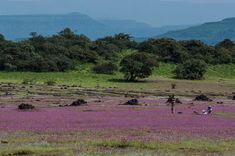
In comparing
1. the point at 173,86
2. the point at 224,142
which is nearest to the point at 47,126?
the point at 224,142

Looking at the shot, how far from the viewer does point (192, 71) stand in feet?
381

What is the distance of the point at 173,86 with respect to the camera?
96.4m

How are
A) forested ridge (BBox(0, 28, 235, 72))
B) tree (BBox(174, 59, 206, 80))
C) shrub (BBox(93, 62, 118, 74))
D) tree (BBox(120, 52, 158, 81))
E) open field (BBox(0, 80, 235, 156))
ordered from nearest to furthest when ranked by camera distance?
open field (BBox(0, 80, 235, 156))
tree (BBox(120, 52, 158, 81))
shrub (BBox(93, 62, 118, 74))
tree (BBox(174, 59, 206, 80))
forested ridge (BBox(0, 28, 235, 72))

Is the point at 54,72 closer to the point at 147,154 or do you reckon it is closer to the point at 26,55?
the point at 26,55

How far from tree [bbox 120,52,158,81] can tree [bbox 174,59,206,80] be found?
24.5 ft

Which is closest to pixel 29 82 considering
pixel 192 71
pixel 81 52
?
pixel 81 52

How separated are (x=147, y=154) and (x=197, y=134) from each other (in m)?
9.21

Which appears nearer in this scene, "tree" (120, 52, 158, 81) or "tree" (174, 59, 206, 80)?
"tree" (120, 52, 158, 81)

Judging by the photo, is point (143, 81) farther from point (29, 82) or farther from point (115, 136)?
point (115, 136)

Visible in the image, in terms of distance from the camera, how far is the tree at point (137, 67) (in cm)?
10750

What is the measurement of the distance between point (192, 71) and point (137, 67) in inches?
565

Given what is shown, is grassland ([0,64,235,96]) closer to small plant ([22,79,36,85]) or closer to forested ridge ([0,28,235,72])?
small plant ([22,79,36,85])

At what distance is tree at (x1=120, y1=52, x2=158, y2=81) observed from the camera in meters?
108

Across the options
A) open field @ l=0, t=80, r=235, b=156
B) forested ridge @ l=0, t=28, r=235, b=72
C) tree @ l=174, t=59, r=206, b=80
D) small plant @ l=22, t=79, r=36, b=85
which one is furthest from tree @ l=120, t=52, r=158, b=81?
open field @ l=0, t=80, r=235, b=156
